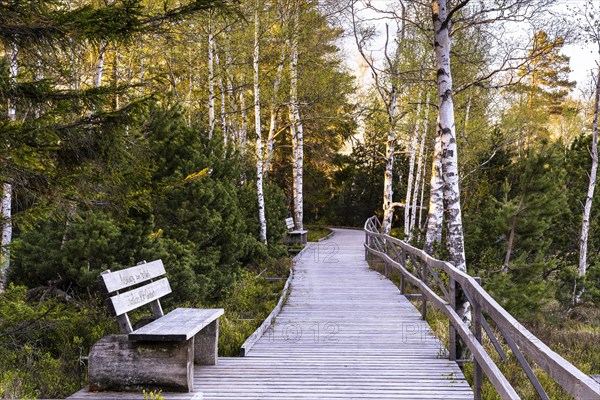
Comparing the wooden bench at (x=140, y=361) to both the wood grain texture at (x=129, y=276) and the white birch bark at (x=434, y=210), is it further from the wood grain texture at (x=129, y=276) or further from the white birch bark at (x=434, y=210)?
the white birch bark at (x=434, y=210)

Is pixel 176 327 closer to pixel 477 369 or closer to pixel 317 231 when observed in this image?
pixel 477 369

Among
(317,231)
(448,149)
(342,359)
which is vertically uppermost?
(448,149)

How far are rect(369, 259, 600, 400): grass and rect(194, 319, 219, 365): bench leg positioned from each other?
265cm

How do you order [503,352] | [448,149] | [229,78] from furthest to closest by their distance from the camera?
[229,78], [448,149], [503,352]

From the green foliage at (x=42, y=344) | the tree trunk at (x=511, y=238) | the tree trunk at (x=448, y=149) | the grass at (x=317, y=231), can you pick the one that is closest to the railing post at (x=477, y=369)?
the green foliage at (x=42, y=344)

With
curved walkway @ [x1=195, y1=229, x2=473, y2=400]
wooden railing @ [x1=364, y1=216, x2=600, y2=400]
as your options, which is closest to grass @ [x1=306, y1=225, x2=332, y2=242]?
curved walkway @ [x1=195, y1=229, x2=473, y2=400]

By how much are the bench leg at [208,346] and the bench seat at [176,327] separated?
15 centimetres

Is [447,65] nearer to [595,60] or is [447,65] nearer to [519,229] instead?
[519,229]

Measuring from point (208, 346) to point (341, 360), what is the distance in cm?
151

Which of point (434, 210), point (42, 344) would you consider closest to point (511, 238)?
point (434, 210)

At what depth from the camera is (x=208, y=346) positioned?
19.9 ft

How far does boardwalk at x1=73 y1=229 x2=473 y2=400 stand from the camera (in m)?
5.23

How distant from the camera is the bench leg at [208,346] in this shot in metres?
6.05

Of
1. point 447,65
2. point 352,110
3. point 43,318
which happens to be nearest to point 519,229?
point 447,65
